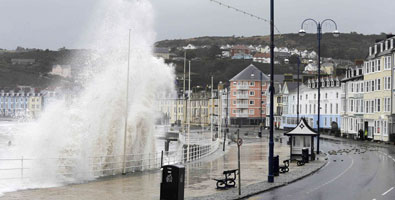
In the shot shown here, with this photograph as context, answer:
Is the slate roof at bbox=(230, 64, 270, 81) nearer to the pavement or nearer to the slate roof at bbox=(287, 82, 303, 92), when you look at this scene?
the slate roof at bbox=(287, 82, 303, 92)

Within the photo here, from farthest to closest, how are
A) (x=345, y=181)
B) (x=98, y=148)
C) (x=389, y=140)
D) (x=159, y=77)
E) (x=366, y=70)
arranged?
1. (x=366, y=70)
2. (x=389, y=140)
3. (x=159, y=77)
4. (x=98, y=148)
5. (x=345, y=181)

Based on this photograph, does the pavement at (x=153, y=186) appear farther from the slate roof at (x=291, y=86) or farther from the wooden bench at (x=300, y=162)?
the slate roof at (x=291, y=86)

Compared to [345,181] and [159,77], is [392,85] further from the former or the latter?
[345,181]

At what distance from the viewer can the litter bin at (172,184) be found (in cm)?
1773

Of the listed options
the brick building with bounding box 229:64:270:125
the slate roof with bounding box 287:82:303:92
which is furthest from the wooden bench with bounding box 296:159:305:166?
the brick building with bounding box 229:64:270:125

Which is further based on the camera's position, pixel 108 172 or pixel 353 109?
pixel 353 109

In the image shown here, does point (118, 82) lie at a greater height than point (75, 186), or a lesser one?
greater

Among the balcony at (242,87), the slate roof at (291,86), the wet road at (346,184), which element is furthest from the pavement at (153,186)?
the balcony at (242,87)

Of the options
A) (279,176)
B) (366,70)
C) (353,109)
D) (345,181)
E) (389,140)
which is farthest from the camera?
(353,109)

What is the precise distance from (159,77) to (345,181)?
15611 mm

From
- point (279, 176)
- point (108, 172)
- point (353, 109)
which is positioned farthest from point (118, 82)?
point (353, 109)

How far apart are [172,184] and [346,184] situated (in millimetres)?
9699

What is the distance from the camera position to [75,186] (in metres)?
21.9

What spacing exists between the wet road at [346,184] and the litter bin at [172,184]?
3.24 m
